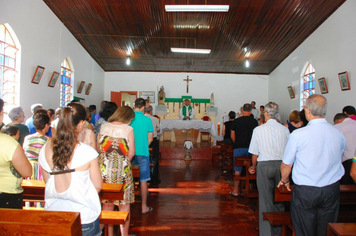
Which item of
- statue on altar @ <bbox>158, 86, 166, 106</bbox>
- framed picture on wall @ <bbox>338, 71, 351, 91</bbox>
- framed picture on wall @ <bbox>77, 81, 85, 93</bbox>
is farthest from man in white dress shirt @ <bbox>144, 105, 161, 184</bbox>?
statue on altar @ <bbox>158, 86, 166, 106</bbox>

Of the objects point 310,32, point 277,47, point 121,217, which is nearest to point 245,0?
point 310,32

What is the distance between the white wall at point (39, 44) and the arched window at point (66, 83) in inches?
9.2

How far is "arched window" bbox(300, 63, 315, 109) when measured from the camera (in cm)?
925

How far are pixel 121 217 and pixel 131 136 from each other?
2.73 feet

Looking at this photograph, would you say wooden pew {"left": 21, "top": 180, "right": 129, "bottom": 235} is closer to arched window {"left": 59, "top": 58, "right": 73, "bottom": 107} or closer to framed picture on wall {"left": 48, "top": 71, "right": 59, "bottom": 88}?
framed picture on wall {"left": 48, "top": 71, "right": 59, "bottom": 88}

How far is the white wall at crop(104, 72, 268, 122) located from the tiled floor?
24.1ft

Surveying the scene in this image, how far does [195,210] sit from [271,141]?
72.5 inches

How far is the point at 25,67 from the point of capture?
264 inches

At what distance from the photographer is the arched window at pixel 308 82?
364 inches

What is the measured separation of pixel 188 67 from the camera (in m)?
13.2

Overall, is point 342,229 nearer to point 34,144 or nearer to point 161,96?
point 34,144

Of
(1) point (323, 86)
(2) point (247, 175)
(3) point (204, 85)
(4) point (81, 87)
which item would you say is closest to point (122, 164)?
(2) point (247, 175)

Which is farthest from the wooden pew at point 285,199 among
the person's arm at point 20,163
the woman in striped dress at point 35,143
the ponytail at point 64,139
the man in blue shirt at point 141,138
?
the woman in striped dress at point 35,143

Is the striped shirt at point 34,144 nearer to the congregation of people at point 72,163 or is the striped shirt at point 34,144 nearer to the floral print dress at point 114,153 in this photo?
the congregation of people at point 72,163
